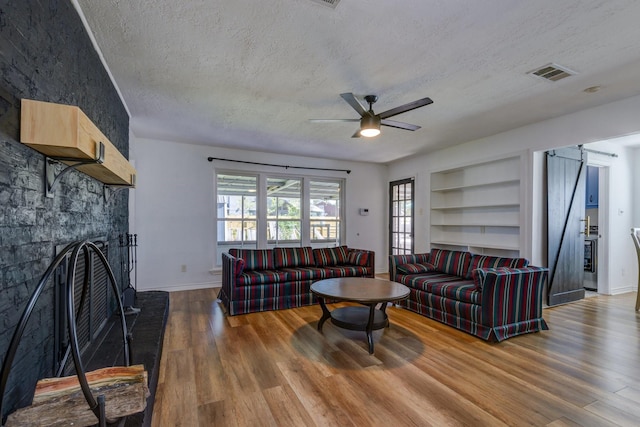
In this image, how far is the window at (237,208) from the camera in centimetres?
558

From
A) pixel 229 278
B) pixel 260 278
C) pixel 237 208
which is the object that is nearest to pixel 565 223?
pixel 260 278

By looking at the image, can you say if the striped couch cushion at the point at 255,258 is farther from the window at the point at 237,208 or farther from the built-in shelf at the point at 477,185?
the built-in shelf at the point at 477,185

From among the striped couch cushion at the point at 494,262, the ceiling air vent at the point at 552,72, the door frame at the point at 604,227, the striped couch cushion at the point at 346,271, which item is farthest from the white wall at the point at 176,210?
the door frame at the point at 604,227

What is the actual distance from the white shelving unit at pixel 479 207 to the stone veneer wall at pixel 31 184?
16.6ft

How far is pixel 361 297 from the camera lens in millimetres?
2859

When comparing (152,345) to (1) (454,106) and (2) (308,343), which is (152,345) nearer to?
(2) (308,343)

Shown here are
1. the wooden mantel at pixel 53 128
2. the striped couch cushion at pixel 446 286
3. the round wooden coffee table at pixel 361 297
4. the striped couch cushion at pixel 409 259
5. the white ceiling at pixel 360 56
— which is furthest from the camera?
the striped couch cushion at pixel 409 259

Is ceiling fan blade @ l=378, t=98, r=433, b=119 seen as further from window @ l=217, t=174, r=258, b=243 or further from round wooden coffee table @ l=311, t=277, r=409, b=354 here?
window @ l=217, t=174, r=258, b=243

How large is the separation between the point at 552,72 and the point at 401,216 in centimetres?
423

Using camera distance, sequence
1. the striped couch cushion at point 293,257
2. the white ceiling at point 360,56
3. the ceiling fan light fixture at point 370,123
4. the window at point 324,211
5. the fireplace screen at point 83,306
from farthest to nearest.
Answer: the window at point 324,211 → the striped couch cushion at point 293,257 → the ceiling fan light fixture at point 370,123 → the white ceiling at point 360,56 → the fireplace screen at point 83,306

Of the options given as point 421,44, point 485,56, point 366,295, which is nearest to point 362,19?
point 421,44

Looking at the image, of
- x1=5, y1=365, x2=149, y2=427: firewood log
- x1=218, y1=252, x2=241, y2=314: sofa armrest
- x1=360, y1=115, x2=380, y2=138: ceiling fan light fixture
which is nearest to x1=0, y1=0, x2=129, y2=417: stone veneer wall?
x1=5, y1=365, x2=149, y2=427: firewood log

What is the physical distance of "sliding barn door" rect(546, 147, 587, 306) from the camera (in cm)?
422

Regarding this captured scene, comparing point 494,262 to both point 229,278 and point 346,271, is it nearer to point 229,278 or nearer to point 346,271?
point 346,271
